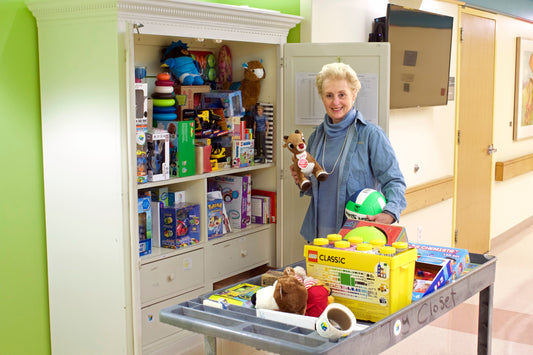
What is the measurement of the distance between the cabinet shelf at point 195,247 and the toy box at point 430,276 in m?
1.35

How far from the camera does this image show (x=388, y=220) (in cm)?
269

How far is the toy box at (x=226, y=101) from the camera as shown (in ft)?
11.5

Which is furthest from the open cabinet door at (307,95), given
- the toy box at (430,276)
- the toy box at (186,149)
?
the toy box at (430,276)

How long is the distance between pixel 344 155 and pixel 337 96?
29 centimetres

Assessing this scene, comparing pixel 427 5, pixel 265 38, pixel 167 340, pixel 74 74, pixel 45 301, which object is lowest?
pixel 167 340

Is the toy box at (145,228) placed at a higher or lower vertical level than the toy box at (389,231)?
lower

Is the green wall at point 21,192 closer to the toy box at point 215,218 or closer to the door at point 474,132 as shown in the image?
the toy box at point 215,218

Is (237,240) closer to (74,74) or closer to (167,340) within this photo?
(167,340)

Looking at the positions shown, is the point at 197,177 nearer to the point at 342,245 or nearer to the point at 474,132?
the point at 342,245

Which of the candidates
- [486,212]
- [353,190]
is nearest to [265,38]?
[353,190]

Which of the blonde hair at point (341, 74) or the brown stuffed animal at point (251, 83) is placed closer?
the blonde hair at point (341, 74)

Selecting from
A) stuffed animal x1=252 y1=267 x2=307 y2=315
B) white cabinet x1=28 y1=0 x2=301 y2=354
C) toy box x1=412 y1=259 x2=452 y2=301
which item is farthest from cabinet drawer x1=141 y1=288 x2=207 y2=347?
toy box x1=412 y1=259 x2=452 y2=301

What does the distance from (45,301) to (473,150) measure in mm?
4129

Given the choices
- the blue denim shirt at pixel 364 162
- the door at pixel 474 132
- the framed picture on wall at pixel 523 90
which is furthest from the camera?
the framed picture on wall at pixel 523 90
